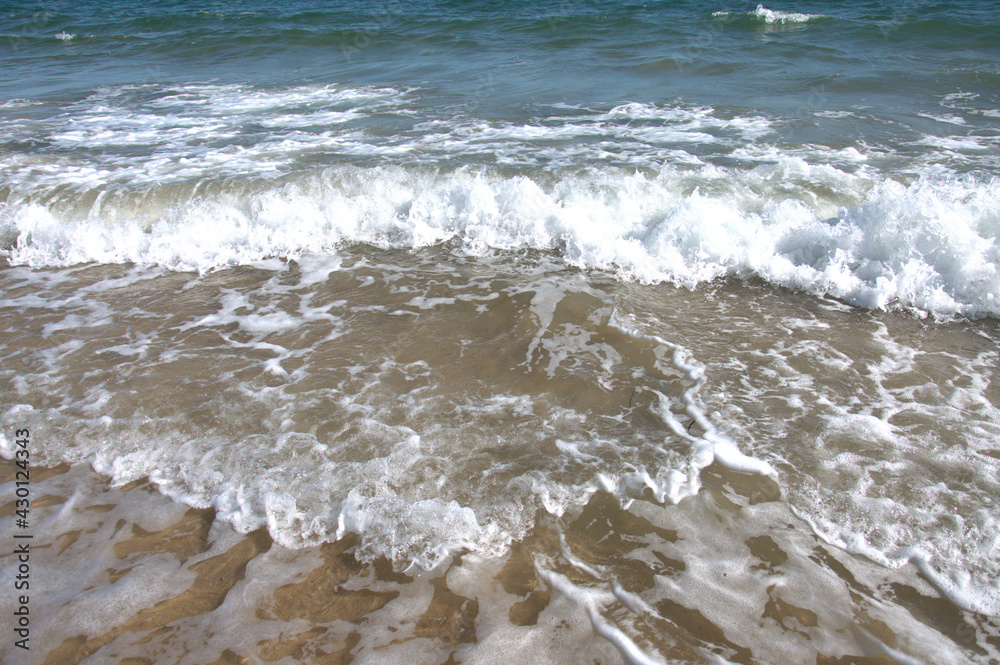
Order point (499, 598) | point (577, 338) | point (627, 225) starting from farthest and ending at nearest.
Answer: point (627, 225)
point (577, 338)
point (499, 598)

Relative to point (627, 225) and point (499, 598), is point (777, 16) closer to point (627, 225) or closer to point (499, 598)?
point (627, 225)

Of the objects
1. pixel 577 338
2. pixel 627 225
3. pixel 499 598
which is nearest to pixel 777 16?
pixel 627 225

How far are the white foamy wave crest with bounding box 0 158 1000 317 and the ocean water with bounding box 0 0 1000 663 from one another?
0.03m

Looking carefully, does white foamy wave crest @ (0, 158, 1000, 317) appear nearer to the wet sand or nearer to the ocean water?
the ocean water

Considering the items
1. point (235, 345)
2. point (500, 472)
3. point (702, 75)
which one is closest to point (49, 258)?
point (235, 345)

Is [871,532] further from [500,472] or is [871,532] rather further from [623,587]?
[500,472]

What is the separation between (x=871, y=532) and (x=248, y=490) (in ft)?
9.67

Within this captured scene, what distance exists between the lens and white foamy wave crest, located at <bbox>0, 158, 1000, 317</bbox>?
4867 millimetres

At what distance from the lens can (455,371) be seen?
3865 mm

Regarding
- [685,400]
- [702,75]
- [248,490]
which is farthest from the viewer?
[702,75]

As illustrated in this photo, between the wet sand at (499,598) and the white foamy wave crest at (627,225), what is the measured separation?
112 inches

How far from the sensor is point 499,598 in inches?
95.1

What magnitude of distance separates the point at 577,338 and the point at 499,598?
7.17 feet

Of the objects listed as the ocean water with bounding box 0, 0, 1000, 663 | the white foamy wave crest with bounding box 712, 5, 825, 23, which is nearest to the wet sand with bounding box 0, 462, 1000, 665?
the ocean water with bounding box 0, 0, 1000, 663
